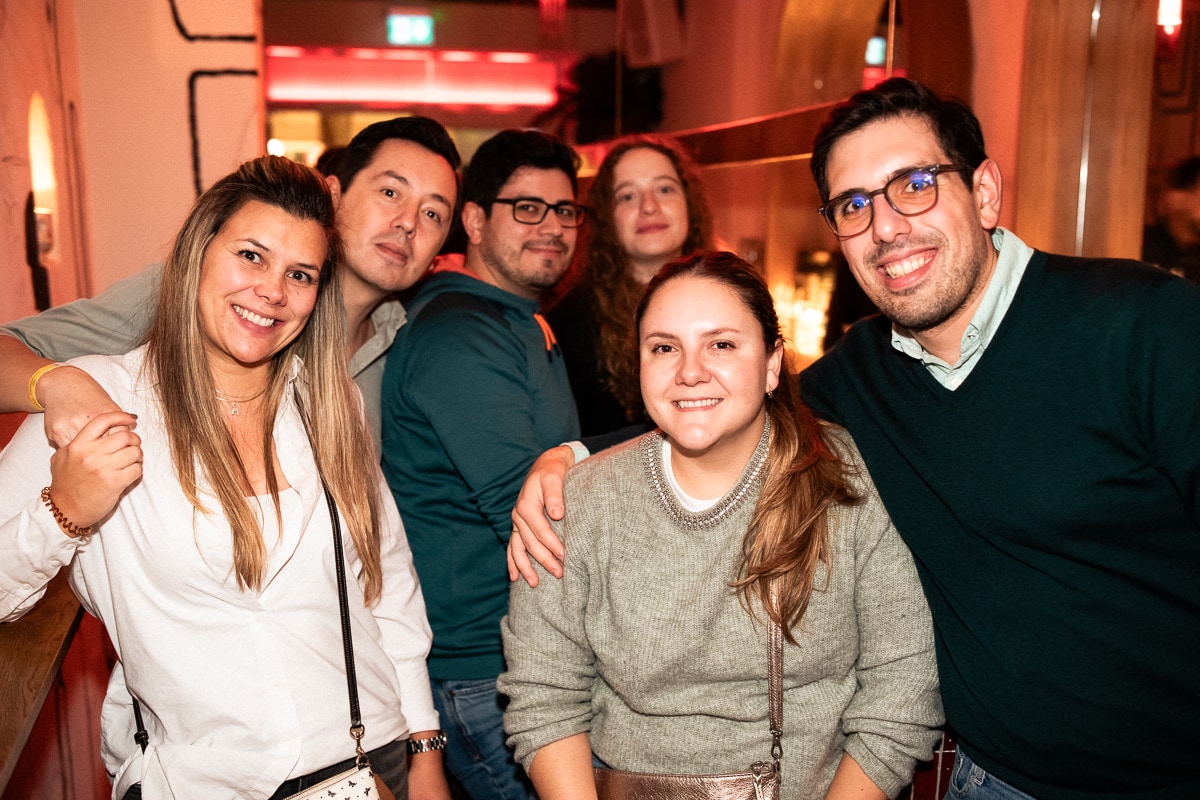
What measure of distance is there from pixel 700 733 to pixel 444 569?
87cm

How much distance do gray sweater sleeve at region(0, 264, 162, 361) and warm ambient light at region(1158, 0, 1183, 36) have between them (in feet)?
9.61

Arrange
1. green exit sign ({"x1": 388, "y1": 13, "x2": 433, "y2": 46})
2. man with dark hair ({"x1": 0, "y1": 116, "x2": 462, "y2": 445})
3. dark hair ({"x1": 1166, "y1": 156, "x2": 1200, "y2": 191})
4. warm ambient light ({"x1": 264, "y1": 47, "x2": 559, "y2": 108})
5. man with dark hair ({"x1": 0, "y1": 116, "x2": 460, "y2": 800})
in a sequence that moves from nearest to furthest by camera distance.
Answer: man with dark hair ({"x1": 0, "y1": 116, "x2": 460, "y2": 800})
man with dark hair ({"x1": 0, "y1": 116, "x2": 462, "y2": 445})
dark hair ({"x1": 1166, "y1": 156, "x2": 1200, "y2": 191})
warm ambient light ({"x1": 264, "y1": 47, "x2": 559, "y2": 108})
green exit sign ({"x1": 388, "y1": 13, "x2": 433, "y2": 46})

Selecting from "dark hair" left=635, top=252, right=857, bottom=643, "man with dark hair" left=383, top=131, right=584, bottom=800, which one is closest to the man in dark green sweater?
"dark hair" left=635, top=252, right=857, bottom=643

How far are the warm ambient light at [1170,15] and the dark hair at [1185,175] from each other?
39 centimetres

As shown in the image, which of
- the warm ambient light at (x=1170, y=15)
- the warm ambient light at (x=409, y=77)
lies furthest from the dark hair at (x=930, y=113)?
the warm ambient light at (x=409, y=77)

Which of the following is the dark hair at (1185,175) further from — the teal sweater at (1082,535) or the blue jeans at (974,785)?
the blue jeans at (974,785)

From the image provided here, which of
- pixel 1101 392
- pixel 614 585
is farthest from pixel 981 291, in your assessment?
pixel 614 585

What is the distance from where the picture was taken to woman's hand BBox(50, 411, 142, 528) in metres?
1.58

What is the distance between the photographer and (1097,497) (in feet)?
5.65

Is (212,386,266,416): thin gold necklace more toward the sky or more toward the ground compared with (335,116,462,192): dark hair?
more toward the ground

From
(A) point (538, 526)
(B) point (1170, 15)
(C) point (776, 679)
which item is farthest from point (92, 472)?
(B) point (1170, 15)

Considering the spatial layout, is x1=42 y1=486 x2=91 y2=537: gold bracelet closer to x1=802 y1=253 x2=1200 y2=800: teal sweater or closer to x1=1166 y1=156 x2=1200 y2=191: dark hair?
→ x1=802 y1=253 x2=1200 y2=800: teal sweater

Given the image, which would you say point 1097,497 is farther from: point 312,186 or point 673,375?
point 312,186

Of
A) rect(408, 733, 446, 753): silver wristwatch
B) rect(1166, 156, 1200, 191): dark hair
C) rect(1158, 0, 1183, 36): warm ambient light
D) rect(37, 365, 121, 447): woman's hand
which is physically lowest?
rect(408, 733, 446, 753): silver wristwatch
